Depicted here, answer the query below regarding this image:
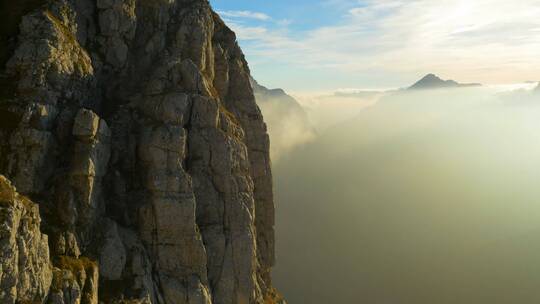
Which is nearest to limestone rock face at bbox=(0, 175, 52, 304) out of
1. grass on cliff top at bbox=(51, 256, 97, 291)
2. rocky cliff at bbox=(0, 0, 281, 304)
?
rocky cliff at bbox=(0, 0, 281, 304)

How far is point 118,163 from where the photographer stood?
7288 centimetres

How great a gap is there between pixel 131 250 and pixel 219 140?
23630 millimetres

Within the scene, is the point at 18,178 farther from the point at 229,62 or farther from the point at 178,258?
the point at 229,62

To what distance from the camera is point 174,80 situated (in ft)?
262

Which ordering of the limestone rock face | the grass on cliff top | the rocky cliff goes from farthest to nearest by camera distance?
the rocky cliff
the grass on cliff top
the limestone rock face

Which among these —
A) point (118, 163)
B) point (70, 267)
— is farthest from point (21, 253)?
point (118, 163)

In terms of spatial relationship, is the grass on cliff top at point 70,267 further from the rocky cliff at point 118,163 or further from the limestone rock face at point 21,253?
the limestone rock face at point 21,253

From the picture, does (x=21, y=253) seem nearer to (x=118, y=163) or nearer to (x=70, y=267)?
(x=70, y=267)

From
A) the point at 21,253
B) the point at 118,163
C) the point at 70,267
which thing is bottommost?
the point at 70,267

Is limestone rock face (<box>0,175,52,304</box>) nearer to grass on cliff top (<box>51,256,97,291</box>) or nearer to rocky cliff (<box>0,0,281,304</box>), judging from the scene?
rocky cliff (<box>0,0,281,304</box>)

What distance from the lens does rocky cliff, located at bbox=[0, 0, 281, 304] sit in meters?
58.8

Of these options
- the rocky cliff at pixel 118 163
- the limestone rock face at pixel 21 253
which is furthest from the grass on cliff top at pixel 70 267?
the limestone rock face at pixel 21 253

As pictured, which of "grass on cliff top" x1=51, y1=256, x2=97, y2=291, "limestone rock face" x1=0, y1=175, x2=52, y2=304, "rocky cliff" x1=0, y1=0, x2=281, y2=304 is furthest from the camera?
"rocky cliff" x1=0, y1=0, x2=281, y2=304

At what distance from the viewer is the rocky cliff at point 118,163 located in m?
58.8
